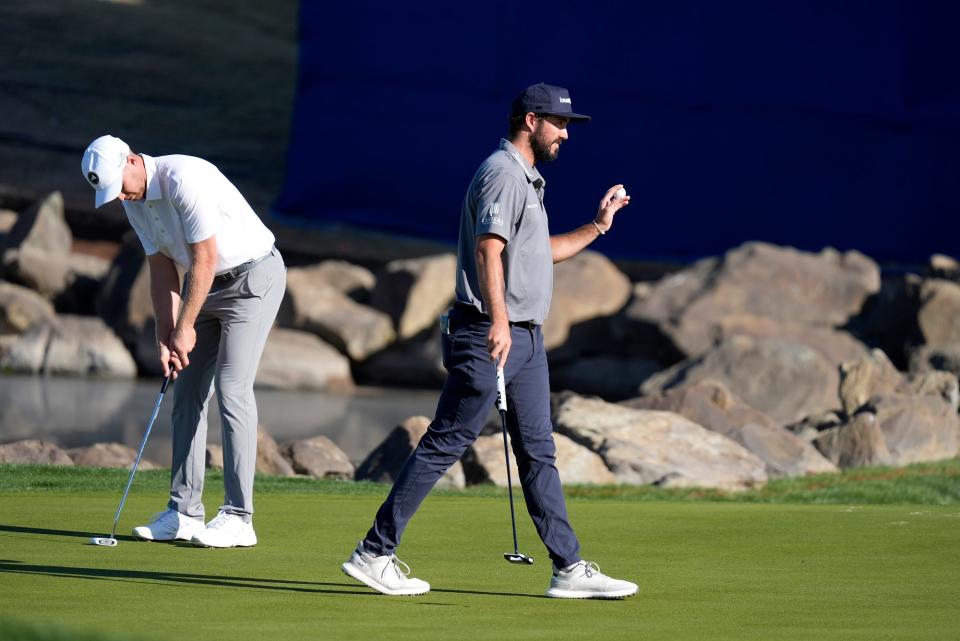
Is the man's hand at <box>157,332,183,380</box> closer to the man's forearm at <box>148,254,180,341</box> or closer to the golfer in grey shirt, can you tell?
the man's forearm at <box>148,254,180,341</box>

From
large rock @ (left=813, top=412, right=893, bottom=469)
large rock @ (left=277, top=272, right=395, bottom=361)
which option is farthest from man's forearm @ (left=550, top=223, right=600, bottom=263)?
large rock @ (left=277, top=272, right=395, bottom=361)

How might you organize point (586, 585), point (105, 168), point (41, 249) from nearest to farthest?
point (586, 585)
point (105, 168)
point (41, 249)

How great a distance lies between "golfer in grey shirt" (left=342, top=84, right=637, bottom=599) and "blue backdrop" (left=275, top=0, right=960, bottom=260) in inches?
663

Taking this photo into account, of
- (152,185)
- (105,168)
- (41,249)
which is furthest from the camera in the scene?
(41,249)

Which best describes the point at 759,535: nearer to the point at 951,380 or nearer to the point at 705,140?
the point at 951,380

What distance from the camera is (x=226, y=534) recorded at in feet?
20.5

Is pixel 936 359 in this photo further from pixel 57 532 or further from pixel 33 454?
pixel 57 532

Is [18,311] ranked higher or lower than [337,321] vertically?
lower

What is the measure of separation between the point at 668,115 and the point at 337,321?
20.1ft

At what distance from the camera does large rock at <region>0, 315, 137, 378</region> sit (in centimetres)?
1858

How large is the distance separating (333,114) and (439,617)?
19127 millimetres

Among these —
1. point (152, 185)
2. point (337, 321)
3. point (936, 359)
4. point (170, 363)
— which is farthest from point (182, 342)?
point (337, 321)

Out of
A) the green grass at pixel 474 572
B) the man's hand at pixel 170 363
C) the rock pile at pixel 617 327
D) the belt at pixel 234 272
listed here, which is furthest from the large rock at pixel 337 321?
the man's hand at pixel 170 363

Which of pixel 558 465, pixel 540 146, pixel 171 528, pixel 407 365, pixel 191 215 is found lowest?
pixel 407 365
